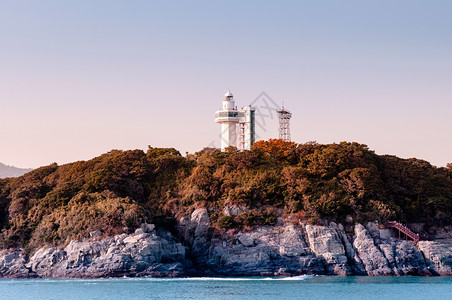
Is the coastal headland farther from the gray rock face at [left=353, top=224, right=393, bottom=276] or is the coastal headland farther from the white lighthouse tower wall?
the white lighthouse tower wall

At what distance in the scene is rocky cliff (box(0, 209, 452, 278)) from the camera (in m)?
59.7

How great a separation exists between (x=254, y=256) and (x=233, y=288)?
9.27 metres

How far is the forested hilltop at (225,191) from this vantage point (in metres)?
64.5

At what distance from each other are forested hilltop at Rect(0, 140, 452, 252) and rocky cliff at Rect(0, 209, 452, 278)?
1.53m

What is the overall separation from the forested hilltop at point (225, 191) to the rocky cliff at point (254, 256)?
1526 mm

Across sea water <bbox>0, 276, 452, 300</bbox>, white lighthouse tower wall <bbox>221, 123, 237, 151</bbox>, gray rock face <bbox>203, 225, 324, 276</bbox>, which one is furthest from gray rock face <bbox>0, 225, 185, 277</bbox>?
white lighthouse tower wall <bbox>221, 123, 237, 151</bbox>

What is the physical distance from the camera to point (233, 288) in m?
52.8

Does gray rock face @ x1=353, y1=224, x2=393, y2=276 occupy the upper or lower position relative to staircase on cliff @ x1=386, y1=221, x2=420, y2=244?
lower

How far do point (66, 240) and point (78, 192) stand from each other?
6.97 m

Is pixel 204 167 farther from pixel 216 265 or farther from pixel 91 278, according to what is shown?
pixel 91 278

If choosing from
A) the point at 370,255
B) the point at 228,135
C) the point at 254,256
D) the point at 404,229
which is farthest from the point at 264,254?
the point at 228,135

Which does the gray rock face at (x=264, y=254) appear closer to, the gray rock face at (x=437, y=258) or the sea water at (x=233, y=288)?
the sea water at (x=233, y=288)

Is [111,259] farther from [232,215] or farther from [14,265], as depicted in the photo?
[232,215]

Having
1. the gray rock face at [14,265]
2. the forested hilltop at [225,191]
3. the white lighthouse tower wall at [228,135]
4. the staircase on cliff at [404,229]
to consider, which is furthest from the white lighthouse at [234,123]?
the gray rock face at [14,265]
